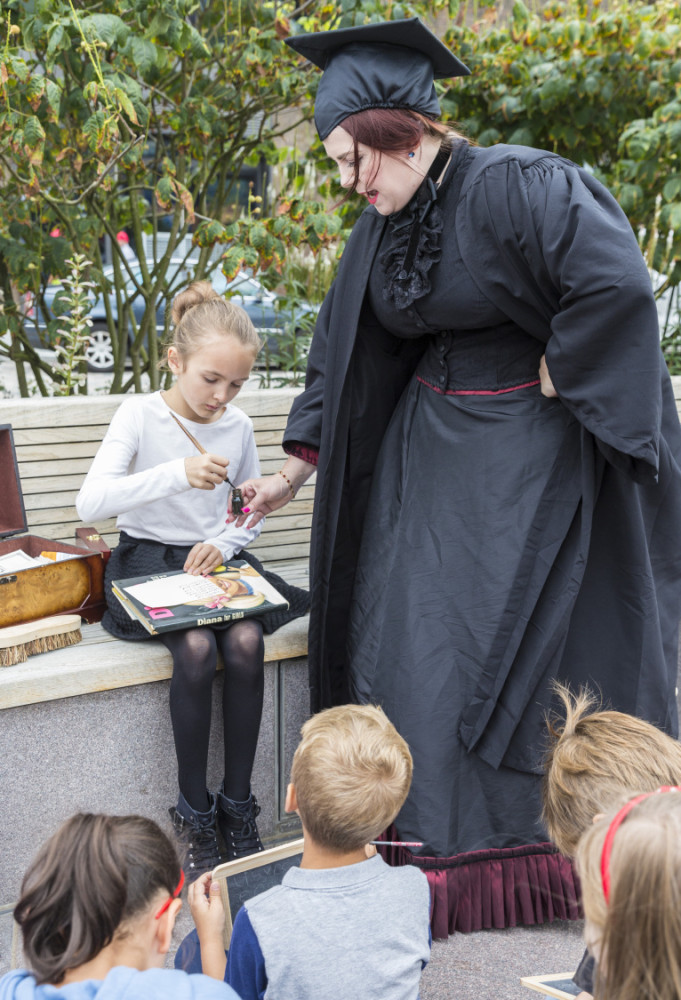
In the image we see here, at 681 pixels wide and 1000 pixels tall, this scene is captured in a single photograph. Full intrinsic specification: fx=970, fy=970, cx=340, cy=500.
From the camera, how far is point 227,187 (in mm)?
3986

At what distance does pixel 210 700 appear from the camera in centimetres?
229

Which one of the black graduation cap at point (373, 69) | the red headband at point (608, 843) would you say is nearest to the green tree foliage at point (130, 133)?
the black graduation cap at point (373, 69)

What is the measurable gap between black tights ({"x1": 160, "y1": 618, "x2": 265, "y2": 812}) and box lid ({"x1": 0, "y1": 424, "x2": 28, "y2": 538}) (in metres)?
0.53

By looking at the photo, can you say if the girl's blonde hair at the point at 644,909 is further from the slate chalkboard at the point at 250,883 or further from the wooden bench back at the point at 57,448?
the wooden bench back at the point at 57,448

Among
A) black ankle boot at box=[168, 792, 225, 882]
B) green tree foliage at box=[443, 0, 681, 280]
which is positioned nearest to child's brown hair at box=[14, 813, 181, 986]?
black ankle boot at box=[168, 792, 225, 882]

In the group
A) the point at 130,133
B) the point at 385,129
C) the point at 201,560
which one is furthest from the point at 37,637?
the point at 130,133

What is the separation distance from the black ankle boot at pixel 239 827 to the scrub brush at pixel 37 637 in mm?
543

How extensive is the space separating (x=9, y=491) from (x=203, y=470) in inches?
23.3

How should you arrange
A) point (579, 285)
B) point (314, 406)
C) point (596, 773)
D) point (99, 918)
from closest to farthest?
point (99, 918)
point (596, 773)
point (579, 285)
point (314, 406)

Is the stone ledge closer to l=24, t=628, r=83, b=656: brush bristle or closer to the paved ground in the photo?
l=24, t=628, r=83, b=656: brush bristle

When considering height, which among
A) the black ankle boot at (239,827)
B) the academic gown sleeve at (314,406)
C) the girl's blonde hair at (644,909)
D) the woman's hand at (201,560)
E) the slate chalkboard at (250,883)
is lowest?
the black ankle boot at (239,827)

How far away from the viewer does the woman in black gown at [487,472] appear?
6.15 feet

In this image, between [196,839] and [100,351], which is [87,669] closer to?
[196,839]

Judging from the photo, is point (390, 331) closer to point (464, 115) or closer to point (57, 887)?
point (57, 887)
